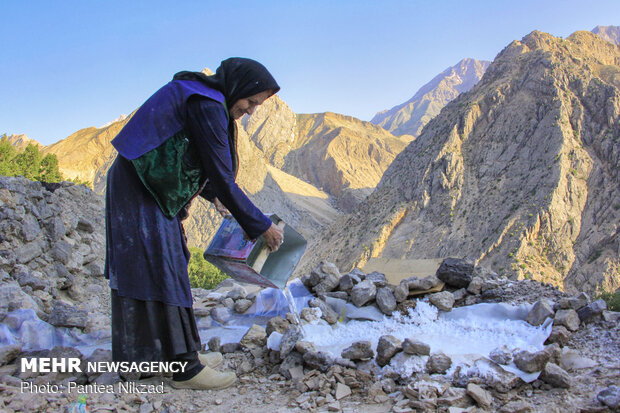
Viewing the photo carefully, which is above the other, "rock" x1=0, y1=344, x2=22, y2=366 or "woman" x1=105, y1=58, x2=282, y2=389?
"woman" x1=105, y1=58, x2=282, y2=389

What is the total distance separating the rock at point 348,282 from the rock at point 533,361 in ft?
4.89

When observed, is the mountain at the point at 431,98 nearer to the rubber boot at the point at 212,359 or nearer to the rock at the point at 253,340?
the rock at the point at 253,340

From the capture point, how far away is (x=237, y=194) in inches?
78.7

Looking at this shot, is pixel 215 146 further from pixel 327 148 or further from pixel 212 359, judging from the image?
pixel 327 148

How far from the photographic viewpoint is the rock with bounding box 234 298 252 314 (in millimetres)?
3416

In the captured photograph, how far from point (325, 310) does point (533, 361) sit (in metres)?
1.41

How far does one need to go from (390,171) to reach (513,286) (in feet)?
82.2

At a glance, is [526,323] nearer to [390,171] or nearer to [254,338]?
[254,338]

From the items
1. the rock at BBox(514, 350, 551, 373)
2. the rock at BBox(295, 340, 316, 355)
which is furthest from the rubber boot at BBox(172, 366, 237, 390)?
the rock at BBox(514, 350, 551, 373)

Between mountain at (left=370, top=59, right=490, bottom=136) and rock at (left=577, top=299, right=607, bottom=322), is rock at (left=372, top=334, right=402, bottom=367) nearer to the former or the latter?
rock at (left=577, top=299, right=607, bottom=322)

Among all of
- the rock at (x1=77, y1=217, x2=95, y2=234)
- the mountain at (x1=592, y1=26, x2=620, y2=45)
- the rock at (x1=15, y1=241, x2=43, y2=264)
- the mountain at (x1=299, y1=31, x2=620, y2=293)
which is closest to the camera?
the rock at (x1=15, y1=241, x2=43, y2=264)

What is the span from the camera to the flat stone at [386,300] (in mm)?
2959

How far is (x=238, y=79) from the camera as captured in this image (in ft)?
6.64

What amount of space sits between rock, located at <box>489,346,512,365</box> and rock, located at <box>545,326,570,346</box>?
1.55 ft
